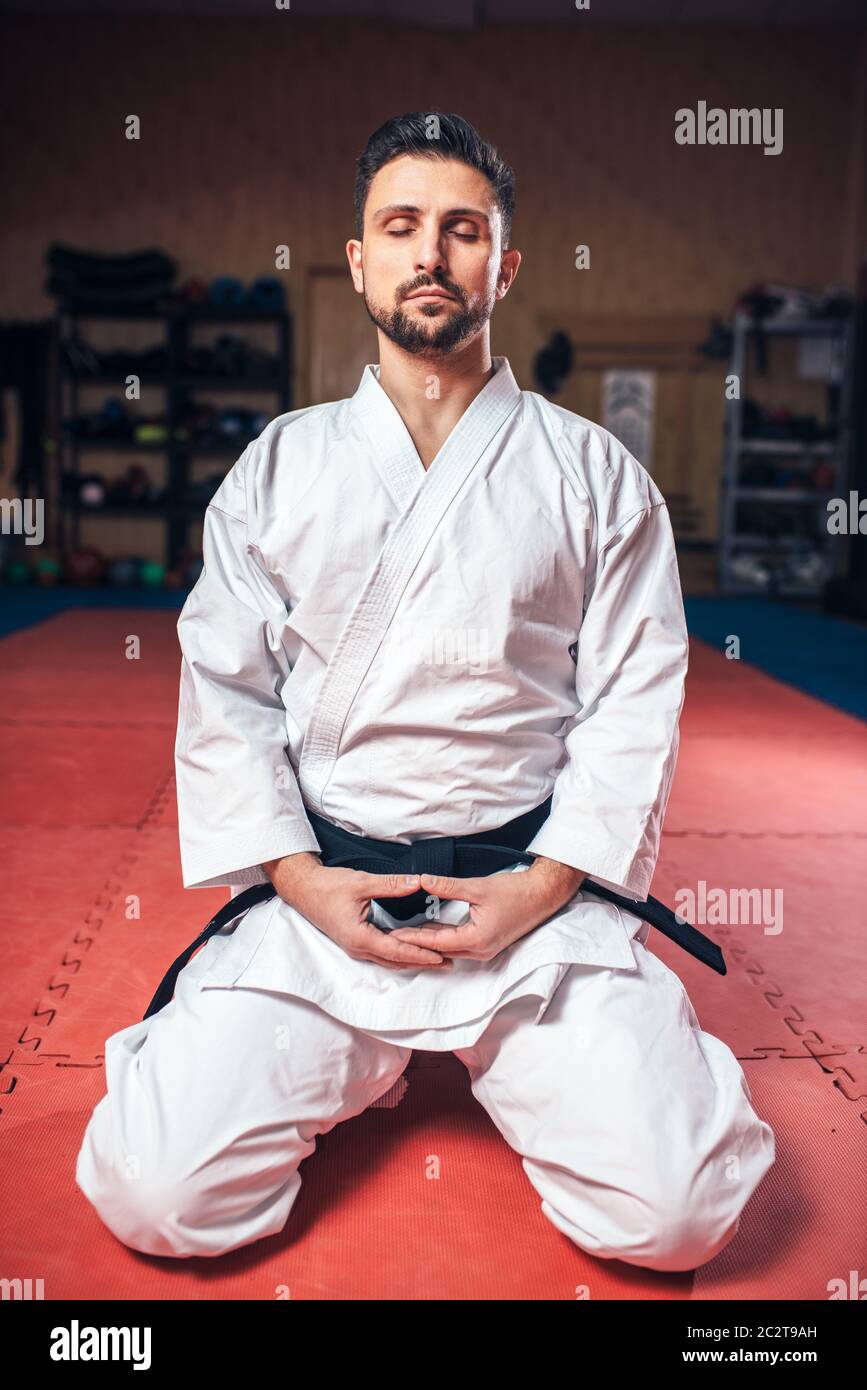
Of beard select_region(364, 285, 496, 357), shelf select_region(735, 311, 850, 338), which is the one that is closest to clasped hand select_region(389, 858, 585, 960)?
beard select_region(364, 285, 496, 357)

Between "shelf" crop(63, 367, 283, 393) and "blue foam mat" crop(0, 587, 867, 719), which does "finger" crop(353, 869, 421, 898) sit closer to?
"blue foam mat" crop(0, 587, 867, 719)

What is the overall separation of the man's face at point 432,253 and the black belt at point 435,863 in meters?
0.70

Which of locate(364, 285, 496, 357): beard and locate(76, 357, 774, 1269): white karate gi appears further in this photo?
locate(364, 285, 496, 357): beard

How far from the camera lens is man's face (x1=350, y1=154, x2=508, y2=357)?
157cm

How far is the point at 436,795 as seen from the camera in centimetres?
155

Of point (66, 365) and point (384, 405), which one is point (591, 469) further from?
point (66, 365)

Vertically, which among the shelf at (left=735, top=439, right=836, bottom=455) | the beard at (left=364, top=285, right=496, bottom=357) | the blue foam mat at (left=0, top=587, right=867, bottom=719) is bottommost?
the blue foam mat at (left=0, top=587, right=867, bottom=719)

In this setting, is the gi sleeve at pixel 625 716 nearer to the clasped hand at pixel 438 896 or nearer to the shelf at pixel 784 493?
the clasped hand at pixel 438 896

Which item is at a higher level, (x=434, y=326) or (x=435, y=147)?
(x=435, y=147)

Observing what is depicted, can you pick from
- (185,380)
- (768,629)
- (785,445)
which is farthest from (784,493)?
(185,380)

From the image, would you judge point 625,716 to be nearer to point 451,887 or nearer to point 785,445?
point 451,887

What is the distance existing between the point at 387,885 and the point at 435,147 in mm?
1048

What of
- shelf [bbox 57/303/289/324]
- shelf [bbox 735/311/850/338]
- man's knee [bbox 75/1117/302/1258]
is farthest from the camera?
shelf [bbox 57/303/289/324]

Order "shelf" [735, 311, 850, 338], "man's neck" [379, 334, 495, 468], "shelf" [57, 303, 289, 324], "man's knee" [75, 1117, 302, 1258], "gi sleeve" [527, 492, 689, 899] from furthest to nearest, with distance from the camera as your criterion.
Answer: "shelf" [57, 303, 289, 324], "shelf" [735, 311, 850, 338], "man's neck" [379, 334, 495, 468], "gi sleeve" [527, 492, 689, 899], "man's knee" [75, 1117, 302, 1258]
